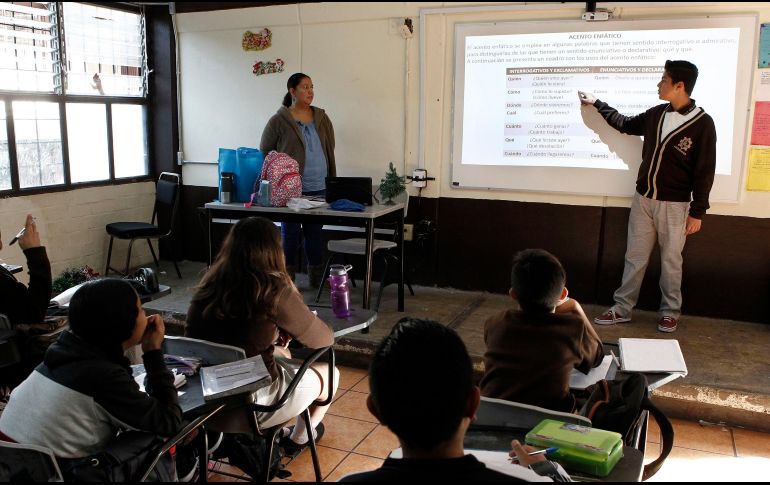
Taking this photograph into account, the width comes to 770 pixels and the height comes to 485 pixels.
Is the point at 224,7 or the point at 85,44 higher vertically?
the point at 224,7

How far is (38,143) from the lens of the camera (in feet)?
17.1

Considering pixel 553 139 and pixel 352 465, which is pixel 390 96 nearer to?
pixel 553 139

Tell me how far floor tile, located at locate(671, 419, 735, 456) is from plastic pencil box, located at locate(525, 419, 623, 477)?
1.92 m

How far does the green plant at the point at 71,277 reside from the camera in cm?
512

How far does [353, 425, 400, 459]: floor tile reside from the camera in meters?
3.11

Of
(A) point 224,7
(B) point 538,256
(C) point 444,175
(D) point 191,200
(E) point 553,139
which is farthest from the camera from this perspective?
(D) point 191,200

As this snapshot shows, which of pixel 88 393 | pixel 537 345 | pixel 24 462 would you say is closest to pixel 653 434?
pixel 537 345

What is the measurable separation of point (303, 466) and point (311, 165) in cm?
258

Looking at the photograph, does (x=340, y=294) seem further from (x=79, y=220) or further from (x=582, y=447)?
(x=79, y=220)

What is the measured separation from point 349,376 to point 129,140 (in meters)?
3.33

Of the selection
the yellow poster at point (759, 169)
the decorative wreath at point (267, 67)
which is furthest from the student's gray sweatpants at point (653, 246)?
the decorative wreath at point (267, 67)

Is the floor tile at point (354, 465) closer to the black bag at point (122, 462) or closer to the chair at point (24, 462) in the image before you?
the black bag at point (122, 462)

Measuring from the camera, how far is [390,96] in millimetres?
5230

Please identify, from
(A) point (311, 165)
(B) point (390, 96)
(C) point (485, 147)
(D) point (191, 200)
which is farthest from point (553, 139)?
(D) point (191, 200)
